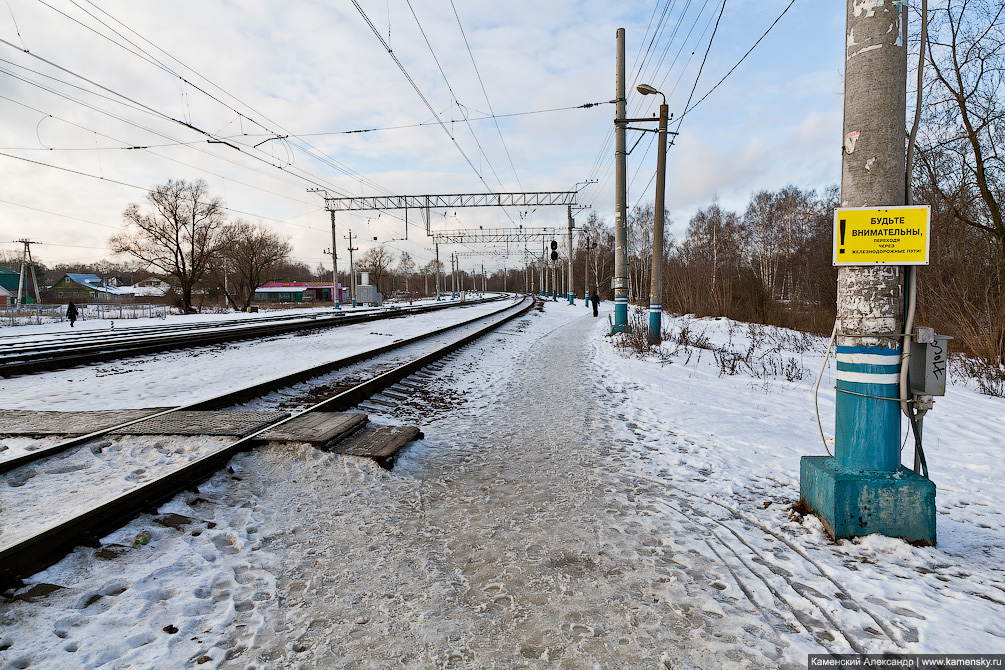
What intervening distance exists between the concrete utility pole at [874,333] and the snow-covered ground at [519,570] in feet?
0.74

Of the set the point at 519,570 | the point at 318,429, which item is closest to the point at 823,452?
the point at 519,570

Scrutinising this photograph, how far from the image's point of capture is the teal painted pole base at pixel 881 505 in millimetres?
3287

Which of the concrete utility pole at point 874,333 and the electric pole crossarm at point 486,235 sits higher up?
the electric pole crossarm at point 486,235

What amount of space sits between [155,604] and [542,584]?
7.02 feet

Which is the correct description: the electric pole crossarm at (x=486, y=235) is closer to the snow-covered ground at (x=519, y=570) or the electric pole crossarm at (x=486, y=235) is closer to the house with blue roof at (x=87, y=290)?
the snow-covered ground at (x=519, y=570)

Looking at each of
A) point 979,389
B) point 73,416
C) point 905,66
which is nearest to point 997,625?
point 905,66

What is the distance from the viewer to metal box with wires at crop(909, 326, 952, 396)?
128 inches

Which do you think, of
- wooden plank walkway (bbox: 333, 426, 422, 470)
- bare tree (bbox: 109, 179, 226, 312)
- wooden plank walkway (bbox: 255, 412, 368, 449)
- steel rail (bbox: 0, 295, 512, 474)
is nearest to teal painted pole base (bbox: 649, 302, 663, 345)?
steel rail (bbox: 0, 295, 512, 474)

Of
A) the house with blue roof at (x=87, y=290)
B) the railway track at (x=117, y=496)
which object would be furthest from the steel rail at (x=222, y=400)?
the house with blue roof at (x=87, y=290)

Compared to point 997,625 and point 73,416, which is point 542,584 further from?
point 73,416

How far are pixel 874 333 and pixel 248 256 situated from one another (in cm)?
5754

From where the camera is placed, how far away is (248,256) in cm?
5262

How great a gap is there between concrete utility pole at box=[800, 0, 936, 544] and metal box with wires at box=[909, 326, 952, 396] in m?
0.11

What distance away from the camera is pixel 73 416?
20.7 ft
